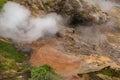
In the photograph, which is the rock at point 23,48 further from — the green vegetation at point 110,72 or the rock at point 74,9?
the rock at point 74,9

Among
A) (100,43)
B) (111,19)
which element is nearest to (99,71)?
(100,43)

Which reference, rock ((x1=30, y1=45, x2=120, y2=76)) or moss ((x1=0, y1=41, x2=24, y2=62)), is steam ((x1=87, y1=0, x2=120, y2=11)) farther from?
moss ((x1=0, y1=41, x2=24, y2=62))

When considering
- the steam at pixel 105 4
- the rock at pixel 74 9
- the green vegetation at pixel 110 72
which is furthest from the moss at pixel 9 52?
the steam at pixel 105 4

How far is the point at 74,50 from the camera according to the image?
67.5 meters

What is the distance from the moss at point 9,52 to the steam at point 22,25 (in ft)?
11.9

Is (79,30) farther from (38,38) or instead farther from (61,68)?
(61,68)

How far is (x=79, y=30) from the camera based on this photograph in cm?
7694

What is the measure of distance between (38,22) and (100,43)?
11.7 metres

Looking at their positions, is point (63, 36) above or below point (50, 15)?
below

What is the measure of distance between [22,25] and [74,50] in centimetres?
1088

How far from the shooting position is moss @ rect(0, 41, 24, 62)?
6203 centimetres

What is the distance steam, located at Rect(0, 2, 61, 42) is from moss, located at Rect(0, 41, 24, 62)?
3.62 metres

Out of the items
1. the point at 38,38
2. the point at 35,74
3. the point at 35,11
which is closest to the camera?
the point at 35,74

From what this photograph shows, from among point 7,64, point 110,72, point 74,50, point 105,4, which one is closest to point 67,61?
point 74,50
